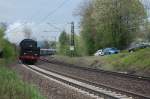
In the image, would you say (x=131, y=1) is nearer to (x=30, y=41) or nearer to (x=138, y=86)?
(x=30, y=41)

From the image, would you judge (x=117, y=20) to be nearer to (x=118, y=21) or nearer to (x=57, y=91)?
(x=118, y=21)

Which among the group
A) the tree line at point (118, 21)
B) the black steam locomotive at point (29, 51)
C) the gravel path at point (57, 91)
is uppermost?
the tree line at point (118, 21)

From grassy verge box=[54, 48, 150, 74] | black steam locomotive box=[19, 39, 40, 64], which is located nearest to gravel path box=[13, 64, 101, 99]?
grassy verge box=[54, 48, 150, 74]

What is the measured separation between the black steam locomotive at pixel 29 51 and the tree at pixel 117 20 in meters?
18.7

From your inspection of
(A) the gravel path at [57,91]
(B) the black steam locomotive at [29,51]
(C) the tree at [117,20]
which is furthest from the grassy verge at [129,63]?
(C) the tree at [117,20]

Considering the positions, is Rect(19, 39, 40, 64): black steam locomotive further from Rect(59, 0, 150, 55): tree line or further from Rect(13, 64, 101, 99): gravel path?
Rect(13, 64, 101, 99): gravel path

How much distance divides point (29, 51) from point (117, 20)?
66.6ft

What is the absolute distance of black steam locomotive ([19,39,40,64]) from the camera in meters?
61.6

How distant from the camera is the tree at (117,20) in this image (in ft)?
248

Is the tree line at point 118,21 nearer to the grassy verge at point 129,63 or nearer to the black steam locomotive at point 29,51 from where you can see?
the black steam locomotive at point 29,51

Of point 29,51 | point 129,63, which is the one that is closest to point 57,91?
point 129,63

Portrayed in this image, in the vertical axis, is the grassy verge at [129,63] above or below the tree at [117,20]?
below

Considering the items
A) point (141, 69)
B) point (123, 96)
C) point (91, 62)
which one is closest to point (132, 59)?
point (141, 69)

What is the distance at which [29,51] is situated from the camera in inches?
2440
